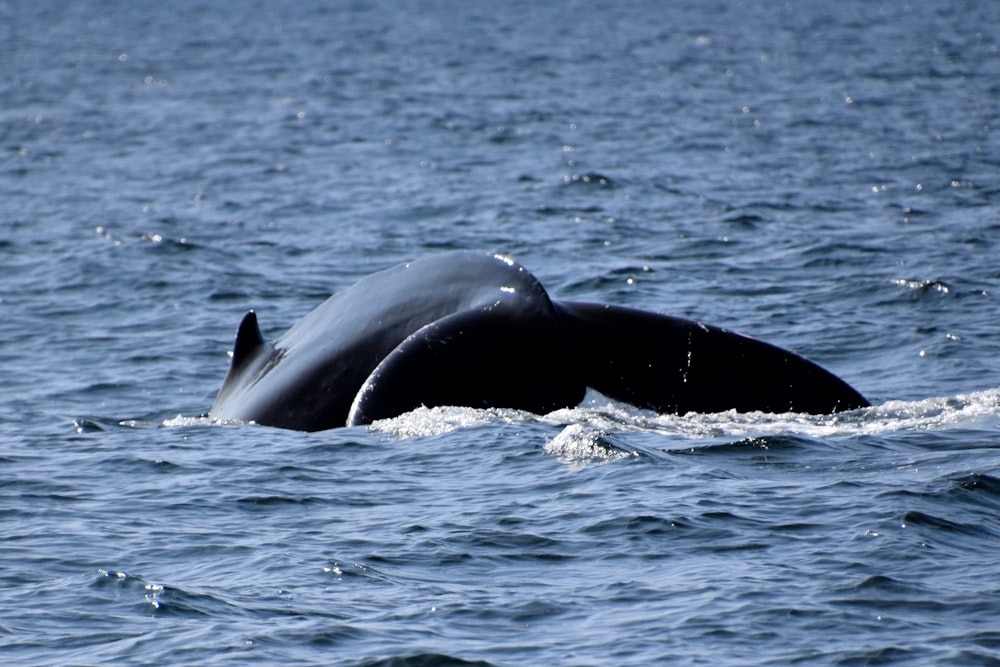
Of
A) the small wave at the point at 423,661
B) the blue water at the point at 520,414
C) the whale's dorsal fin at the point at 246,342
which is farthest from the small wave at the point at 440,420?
the small wave at the point at 423,661

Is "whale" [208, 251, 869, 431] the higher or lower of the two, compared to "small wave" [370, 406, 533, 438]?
higher

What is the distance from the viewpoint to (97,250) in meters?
22.5

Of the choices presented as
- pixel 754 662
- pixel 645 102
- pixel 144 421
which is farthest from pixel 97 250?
pixel 645 102

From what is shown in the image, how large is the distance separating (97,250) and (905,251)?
33.1 ft

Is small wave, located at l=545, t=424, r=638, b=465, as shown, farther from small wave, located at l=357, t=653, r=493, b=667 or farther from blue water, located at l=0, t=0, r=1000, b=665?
small wave, located at l=357, t=653, r=493, b=667

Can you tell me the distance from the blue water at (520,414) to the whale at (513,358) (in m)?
0.18

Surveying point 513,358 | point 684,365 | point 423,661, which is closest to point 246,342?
point 513,358

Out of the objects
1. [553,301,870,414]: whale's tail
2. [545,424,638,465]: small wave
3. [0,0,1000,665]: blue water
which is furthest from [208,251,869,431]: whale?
[545,424,638,465]: small wave

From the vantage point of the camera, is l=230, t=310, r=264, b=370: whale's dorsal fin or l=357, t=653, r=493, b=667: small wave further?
l=230, t=310, r=264, b=370: whale's dorsal fin

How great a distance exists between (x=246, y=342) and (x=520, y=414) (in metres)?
2.54

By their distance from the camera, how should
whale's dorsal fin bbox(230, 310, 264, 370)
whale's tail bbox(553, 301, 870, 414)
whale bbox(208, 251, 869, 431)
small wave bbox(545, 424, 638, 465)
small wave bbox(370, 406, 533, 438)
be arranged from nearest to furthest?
1. whale bbox(208, 251, 869, 431)
2. whale's tail bbox(553, 301, 870, 414)
3. small wave bbox(370, 406, 533, 438)
4. small wave bbox(545, 424, 638, 465)
5. whale's dorsal fin bbox(230, 310, 264, 370)

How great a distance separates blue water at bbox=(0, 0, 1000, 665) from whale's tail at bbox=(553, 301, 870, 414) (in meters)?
0.15

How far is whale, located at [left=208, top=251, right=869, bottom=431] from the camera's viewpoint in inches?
398

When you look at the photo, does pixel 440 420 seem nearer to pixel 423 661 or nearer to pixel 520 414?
pixel 520 414
